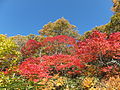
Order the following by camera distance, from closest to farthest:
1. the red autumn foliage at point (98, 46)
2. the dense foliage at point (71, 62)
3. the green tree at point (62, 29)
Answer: the dense foliage at point (71, 62) < the red autumn foliage at point (98, 46) < the green tree at point (62, 29)

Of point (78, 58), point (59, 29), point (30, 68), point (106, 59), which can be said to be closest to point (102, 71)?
point (106, 59)

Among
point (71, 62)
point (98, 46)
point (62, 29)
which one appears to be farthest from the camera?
point (62, 29)

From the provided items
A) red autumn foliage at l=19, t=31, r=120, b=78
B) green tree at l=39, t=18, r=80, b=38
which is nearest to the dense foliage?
red autumn foliage at l=19, t=31, r=120, b=78

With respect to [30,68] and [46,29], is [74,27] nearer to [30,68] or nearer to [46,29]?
[46,29]

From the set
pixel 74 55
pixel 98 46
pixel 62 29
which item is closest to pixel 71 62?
pixel 74 55

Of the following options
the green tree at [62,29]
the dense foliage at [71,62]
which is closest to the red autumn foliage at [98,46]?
the dense foliage at [71,62]

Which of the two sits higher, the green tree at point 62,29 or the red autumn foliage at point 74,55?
the green tree at point 62,29

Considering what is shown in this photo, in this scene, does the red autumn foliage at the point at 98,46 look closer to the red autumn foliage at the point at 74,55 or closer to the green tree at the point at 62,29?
the red autumn foliage at the point at 74,55

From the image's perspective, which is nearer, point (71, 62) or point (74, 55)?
point (71, 62)

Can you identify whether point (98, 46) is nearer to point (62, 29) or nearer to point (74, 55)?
point (74, 55)

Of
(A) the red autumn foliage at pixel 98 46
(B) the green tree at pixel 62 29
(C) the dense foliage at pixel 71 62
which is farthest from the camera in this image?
(B) the green tree at pixel 62 29

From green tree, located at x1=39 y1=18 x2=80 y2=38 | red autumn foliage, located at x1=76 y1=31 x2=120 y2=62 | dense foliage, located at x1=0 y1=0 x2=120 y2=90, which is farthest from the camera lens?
green tree, located at x1=39 y1=18 x2=80 y2=38

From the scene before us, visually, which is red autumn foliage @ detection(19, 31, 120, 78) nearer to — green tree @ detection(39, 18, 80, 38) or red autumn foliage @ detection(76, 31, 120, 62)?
red autumn foliage @ detection(76, 31, 120, 62)

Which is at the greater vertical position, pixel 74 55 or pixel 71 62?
pixel 74 55
